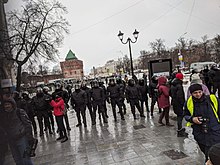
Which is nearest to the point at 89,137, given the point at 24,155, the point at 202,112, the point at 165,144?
the point at 165,144

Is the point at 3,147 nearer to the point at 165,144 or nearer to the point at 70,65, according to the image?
the point at 165,144

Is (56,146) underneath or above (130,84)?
underneath

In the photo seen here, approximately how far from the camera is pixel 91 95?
29.3 feet

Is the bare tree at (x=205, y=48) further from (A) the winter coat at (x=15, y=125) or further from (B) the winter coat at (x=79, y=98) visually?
(A) the winter coat at (x=15, y=125)

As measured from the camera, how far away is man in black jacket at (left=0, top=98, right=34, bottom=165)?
3.60 m

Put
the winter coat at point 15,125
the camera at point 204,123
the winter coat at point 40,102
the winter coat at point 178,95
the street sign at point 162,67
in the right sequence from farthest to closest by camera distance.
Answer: the street sign at point 162,67 < the winter coat at point 40,102 < the winter coat at point 178,95 < the winter coat at point 15,125 < the camera at point 204,123

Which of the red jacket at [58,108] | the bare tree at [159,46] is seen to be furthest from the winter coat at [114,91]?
the bare tree at [159,46]

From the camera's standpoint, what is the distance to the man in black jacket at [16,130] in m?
3.60

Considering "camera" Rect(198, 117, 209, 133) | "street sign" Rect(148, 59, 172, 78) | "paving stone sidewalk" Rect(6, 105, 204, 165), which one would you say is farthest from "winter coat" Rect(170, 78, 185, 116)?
"street sign" Rect(148, 59, 172, 78)

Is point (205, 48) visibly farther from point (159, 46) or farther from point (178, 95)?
point (178, 95)

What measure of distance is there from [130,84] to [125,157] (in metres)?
4.17

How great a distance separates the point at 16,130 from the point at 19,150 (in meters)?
0.39

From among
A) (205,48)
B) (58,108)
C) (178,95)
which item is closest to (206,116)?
(178,95)

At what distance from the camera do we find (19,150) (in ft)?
12.5
